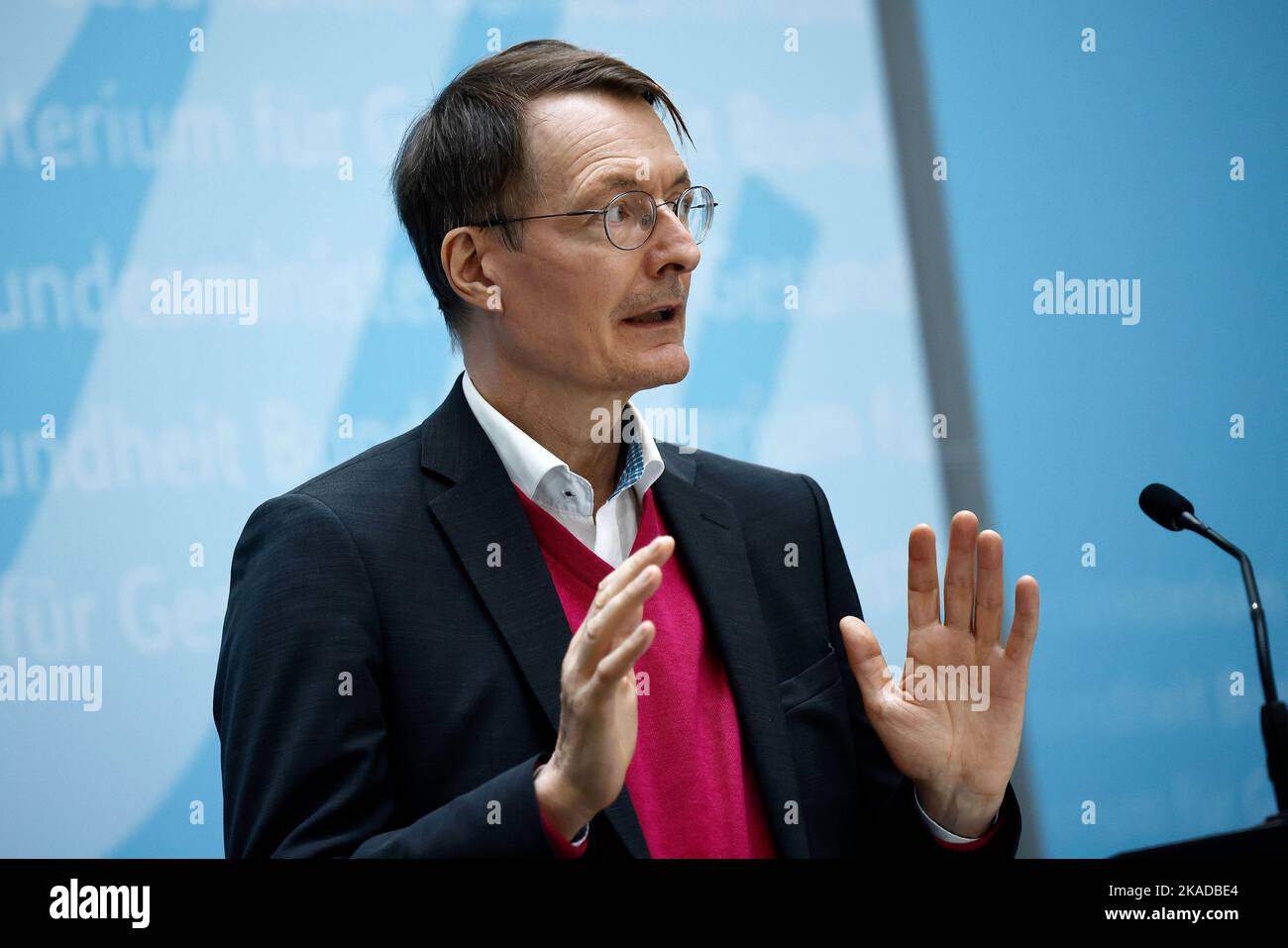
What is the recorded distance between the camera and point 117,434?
256cm

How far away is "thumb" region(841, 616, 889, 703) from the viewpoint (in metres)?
1.49

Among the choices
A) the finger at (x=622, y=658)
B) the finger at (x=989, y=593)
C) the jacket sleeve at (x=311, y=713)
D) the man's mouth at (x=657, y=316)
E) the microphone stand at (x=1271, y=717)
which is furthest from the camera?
the man's mouth at (x=657, y=316)

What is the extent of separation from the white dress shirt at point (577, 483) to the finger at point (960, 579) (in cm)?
27

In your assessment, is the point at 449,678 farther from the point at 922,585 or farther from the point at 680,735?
the point at 922,585

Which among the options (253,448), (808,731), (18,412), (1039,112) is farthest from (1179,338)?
(18,412)

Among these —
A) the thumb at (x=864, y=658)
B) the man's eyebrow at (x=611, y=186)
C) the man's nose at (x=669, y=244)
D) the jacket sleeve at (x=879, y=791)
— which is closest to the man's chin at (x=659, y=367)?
the man's nose at (x=669, y=244)

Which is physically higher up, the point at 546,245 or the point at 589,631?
the point at 546,245

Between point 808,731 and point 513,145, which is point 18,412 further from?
point 808,731

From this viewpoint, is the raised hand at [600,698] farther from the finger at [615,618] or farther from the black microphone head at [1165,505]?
the black microphone head at [1165,505]

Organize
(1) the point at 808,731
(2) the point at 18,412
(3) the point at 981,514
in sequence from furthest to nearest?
(3) the point at 981,514 → (2) the point at 18,412 → (1) the point at 808,731

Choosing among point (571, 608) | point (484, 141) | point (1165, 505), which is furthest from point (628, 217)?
point (1165, 505)

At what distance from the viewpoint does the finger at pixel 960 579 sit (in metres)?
1.46

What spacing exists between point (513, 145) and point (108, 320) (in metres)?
1.39

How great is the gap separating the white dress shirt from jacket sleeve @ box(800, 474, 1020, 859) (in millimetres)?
37
